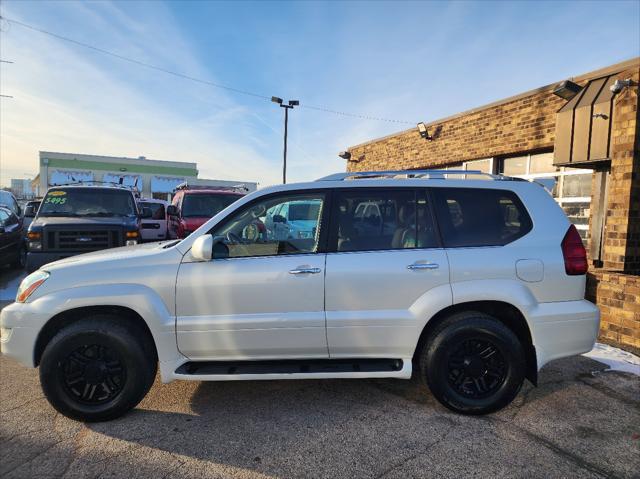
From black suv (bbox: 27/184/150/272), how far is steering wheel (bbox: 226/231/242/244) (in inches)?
161

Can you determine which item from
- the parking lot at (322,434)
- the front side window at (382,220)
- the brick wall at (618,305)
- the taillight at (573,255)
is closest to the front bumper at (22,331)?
the parking lot at (322,434)

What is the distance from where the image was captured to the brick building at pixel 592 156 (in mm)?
5184

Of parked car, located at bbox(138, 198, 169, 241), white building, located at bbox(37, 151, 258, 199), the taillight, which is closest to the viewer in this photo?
the taillight

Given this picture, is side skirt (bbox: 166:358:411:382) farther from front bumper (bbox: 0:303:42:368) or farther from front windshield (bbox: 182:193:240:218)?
front windshield (bbox: 182:193:240:218)

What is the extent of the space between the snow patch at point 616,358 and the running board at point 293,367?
2.52 metres

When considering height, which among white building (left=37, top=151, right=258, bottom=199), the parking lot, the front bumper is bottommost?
the parking lot

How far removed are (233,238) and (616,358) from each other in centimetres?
431

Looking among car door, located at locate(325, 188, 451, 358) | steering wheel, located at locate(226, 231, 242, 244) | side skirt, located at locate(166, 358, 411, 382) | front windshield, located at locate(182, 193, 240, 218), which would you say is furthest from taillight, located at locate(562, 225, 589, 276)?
front windshield, located at locate(182, 193, 240, 218)

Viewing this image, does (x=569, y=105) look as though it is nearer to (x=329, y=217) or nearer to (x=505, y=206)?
(x=505, y=206)

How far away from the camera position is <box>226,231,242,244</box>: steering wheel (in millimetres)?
3277

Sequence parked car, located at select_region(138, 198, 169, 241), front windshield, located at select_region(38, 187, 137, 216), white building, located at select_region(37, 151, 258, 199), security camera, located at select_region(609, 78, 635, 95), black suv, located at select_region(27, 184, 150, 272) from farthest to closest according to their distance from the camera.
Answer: white building, located at select_region(37, 151, 258, 199) → parked car, located at select_region(138, 198, 169, 241) → front windshield, located at select_region(38, 187, 137, 216) → black suv, located at select_region(27, 184, 150, 272) → security camera, located at select_region(609, 78, 635, 95)

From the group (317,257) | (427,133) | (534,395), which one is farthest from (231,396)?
(427,133)

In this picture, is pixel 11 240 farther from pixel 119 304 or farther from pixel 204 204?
pixel 119 304

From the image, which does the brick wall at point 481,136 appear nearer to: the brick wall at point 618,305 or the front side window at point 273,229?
the brick wall at point 618,305
